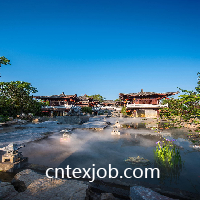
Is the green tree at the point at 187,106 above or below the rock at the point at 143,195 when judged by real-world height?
above

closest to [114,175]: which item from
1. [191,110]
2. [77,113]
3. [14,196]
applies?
[14,196]

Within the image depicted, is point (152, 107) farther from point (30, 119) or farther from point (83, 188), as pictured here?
point (83, 188)

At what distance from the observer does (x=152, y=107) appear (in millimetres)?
30531

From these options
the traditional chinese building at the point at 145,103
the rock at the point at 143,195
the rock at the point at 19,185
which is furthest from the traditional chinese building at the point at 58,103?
the rock at the point at 143,195

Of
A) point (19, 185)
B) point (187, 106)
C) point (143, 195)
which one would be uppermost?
point (187, 106)

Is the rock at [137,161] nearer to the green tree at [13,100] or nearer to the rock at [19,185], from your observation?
the rock at [19,185]

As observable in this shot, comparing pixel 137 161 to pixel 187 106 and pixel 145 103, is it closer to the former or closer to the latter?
pixel 187 106

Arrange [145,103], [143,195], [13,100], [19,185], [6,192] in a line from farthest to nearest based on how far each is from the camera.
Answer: [145,103], [13,100], [19,185], [6,192], [143,195]

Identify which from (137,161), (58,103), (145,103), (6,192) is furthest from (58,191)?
(58,103)

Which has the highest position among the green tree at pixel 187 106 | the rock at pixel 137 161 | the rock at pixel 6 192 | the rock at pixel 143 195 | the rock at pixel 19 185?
the green tree at pixel 187 106

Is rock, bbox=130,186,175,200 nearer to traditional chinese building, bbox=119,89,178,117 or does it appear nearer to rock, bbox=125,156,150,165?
rock, bbox=125,156,150,165

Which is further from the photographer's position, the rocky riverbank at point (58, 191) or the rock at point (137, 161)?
the rock at point (137, 161)

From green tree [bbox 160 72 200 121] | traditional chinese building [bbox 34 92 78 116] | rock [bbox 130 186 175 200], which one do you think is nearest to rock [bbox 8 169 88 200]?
rock [bbox 130 186 175 200]

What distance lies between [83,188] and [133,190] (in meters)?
1.00
